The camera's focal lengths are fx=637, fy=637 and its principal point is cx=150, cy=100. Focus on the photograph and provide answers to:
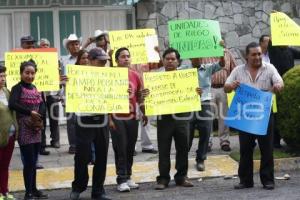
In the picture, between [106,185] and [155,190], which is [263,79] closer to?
[155,190]

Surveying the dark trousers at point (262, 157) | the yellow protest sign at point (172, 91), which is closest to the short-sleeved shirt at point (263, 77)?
the dark trousers at point (262, 157)

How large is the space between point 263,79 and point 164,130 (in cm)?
134

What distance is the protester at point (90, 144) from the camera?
283 inches

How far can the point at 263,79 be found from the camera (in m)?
7.54

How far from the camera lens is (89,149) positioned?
725 cm

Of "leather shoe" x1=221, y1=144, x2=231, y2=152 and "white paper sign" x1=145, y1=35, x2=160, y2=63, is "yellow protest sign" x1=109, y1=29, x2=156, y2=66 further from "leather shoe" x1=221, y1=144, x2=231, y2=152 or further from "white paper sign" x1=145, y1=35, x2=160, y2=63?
"leather shoe" x1=221, y1=144, x2=231, y2=152

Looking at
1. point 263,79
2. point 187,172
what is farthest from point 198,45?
point 187,172

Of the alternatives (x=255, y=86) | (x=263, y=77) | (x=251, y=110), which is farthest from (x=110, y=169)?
(x=263, y=77)

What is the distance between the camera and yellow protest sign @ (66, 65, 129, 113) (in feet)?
23.7

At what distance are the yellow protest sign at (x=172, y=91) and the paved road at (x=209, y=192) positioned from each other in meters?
0.98

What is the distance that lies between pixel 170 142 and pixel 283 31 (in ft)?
8.55

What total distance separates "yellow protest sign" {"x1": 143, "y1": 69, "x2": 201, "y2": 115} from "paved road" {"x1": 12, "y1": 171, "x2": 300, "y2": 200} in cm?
98

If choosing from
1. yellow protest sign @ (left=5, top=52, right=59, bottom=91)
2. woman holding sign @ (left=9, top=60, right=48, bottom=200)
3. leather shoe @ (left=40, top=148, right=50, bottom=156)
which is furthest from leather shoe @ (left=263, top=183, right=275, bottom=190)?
leather shoe @ (left=40, top=148, right=50, bottom=156)

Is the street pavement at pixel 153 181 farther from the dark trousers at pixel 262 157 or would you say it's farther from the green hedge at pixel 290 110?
the green hedge at pixel 290 110
